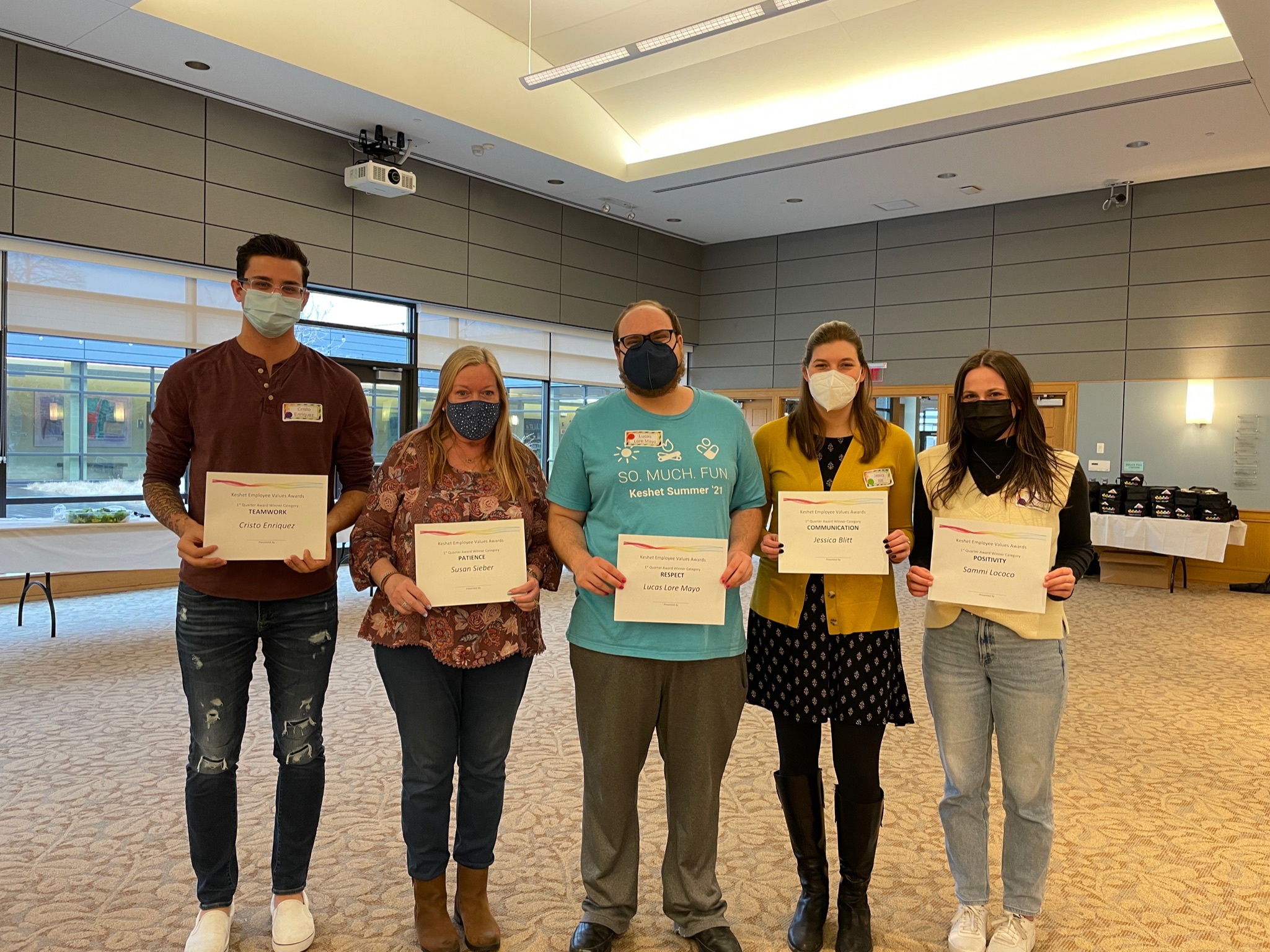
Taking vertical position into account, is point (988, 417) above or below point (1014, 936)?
above

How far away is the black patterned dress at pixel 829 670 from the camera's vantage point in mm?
2322

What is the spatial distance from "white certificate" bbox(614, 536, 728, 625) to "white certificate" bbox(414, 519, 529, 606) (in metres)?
0.30

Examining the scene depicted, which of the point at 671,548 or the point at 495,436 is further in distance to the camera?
the point at 495,436

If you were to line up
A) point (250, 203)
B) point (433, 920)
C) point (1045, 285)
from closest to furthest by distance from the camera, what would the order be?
point (433, 920) < point (250, 203) < point (1045, 285)

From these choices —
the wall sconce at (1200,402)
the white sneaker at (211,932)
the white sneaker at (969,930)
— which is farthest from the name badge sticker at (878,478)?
the wall sconce at (1200,402)

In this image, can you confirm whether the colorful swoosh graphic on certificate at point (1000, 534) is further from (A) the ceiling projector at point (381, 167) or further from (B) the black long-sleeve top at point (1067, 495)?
(A) the ceiling projector at point (381, 167)

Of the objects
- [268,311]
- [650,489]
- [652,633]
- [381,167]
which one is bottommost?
[652,633]

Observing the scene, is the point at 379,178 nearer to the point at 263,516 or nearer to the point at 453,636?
the point at 263,516

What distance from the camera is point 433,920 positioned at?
237 cm

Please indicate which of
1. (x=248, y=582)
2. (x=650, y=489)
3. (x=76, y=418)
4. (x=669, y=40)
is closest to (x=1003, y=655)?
(x=650, y=489)

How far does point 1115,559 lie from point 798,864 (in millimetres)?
8399

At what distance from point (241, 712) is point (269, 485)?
1.96ft

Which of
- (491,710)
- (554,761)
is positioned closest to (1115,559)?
(554,761)

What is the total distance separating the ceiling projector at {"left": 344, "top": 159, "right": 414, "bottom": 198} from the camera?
8008mm
